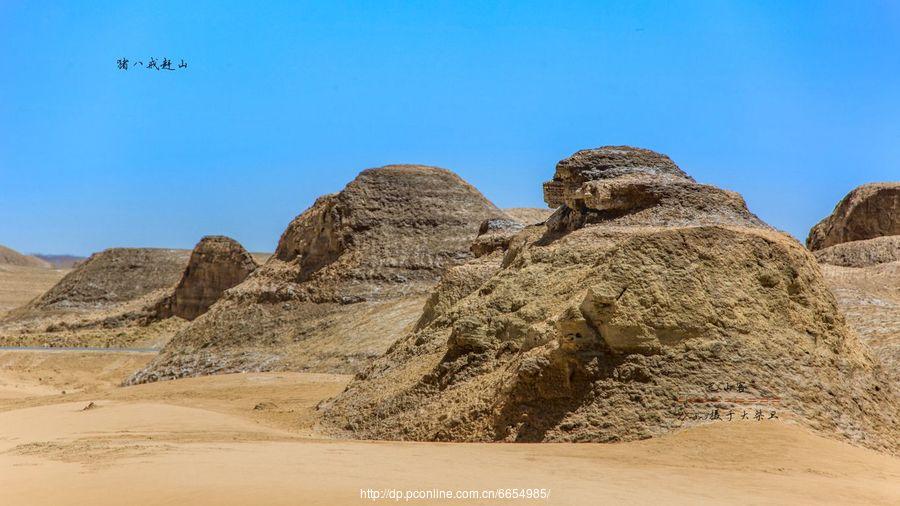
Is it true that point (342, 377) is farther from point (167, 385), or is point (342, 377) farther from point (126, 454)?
point (126, 454)

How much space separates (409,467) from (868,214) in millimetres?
27547

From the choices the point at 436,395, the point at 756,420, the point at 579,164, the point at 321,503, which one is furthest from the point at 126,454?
the point at 579,164

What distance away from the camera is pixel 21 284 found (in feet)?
266

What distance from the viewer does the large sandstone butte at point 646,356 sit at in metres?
9.28

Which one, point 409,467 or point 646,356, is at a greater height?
point 646,356

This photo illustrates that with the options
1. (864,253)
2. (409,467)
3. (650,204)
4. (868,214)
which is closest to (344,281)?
(864,253)

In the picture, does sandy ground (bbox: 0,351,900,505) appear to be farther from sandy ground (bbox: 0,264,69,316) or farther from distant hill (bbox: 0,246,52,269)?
distant hill (bbox: 0,246,52,269)

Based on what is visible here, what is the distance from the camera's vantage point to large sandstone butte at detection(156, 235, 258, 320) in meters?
38.8

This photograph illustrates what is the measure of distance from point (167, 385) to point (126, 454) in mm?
Result: 11722

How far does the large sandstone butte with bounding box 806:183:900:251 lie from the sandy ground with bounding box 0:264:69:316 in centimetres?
5310

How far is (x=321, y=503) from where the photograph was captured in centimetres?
591

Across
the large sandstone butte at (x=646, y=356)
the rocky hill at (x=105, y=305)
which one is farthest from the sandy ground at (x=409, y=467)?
the rocky hill at (x=105, y=305)

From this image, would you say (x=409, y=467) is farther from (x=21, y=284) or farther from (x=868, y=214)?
(x=21, y=284)

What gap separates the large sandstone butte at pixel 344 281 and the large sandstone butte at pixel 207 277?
981 cm
